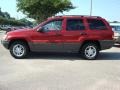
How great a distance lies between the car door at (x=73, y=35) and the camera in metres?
12.8

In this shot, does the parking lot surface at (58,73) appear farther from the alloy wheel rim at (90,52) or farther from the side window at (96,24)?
the side window at (96,24)

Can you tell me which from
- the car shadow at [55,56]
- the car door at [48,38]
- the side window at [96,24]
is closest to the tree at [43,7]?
the car shadow at [55,56]

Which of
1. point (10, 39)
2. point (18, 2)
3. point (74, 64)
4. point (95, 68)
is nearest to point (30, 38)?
point (10, 39)

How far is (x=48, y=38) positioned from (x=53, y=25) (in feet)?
1.94

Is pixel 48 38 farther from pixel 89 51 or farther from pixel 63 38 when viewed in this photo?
pixel 89 51

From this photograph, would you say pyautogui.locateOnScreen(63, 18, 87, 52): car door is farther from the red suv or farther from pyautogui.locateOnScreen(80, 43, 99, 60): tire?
pyautogui.locateOnScreen(80, 43, 99, 60): tire

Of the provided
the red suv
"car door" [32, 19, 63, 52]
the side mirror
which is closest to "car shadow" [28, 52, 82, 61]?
the red suv

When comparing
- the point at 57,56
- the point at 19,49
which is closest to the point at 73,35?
the point at 57,56

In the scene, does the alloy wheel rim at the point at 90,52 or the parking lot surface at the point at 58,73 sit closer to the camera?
the parking lot surface at the point at 58,73

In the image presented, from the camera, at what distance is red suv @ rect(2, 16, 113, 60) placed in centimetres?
1269

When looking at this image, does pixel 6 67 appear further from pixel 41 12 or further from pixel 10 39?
pixel 41 12

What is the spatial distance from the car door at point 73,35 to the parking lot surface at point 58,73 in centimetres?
52

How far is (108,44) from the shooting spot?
1313 centimetres

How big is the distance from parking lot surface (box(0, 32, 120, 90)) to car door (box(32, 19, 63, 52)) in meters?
0.49
